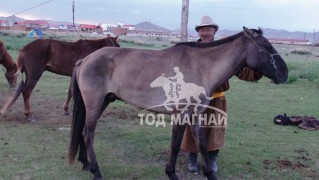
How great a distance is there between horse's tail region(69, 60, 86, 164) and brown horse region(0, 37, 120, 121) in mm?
3493

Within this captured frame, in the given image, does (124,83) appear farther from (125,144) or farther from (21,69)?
(21,69)

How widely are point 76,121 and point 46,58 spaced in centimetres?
394

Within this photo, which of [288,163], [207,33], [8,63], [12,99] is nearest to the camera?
[207,33]

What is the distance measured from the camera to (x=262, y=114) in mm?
10180

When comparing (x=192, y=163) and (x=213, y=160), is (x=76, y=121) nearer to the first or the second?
(x=192, y=163)

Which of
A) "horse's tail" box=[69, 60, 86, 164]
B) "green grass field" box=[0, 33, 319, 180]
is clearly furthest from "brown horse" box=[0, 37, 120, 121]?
"horse's tail" box=[69, 60, 86, 164]

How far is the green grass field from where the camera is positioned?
565cm

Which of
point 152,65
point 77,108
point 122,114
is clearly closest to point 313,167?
point 152,65

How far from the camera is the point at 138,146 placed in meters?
6.89

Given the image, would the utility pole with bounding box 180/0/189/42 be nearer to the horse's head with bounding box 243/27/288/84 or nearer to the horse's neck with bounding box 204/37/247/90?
the horse's neck with bounding box 204/37/247/90

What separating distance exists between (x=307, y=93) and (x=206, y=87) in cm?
987

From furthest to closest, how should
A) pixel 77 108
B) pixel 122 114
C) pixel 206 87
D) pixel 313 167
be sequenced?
1. pixel 122 114
2. pixel 313 167
3. pixel 77 108
4. pixel 206 87

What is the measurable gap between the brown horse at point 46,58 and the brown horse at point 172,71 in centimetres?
375

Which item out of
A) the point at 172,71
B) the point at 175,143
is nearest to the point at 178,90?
the point at 172,71
